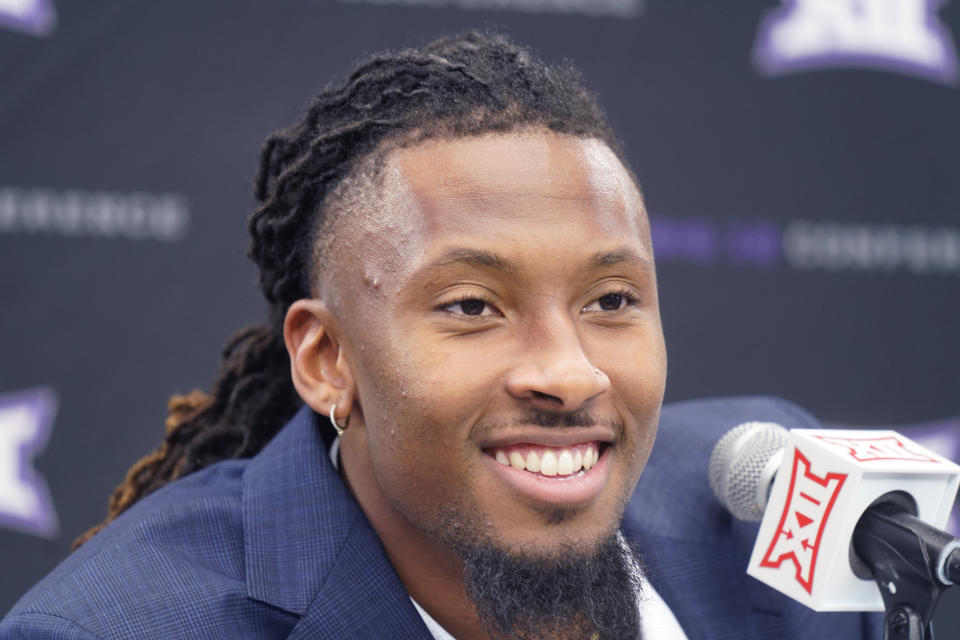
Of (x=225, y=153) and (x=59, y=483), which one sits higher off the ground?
(x=225, y=153)

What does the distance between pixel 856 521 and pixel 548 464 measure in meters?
0.43

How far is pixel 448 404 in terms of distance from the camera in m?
1.44

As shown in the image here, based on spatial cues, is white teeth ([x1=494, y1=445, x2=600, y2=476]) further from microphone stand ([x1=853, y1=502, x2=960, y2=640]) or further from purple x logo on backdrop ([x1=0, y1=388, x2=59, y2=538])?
purple x logo on backdrop ([x1=0, y1=388, x2=59, y2=538])

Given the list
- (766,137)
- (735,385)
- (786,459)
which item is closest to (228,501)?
(786,459)

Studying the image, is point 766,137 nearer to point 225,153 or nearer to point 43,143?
point 225,153

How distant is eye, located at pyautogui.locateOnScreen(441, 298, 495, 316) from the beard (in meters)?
0.34

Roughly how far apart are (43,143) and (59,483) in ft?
2.77

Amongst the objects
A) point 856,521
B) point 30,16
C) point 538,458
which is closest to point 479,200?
point 538,458

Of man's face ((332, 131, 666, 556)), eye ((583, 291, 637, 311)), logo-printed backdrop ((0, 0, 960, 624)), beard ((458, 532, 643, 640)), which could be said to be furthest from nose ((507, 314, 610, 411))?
logo-printed backdrop ((0, 0, 960, 624))

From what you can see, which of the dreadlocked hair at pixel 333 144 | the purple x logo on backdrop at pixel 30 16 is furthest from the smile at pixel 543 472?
the purple x logo on backdrop at pixel 30 16

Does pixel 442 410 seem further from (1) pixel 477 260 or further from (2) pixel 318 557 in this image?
(2) pixel 318 557

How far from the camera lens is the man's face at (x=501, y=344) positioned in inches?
56.9

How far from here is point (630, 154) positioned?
9.27ft

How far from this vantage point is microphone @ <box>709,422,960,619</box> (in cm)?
125
